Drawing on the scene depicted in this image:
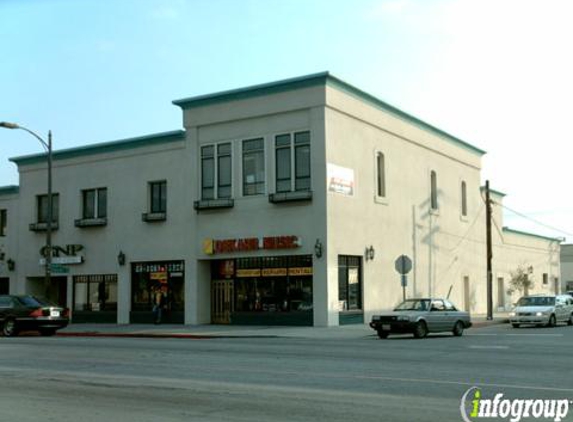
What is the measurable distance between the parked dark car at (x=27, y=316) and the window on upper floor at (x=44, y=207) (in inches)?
487

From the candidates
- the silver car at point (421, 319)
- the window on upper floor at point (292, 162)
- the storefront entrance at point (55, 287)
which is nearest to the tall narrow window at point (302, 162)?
the window on upper floor at point (292, 162)

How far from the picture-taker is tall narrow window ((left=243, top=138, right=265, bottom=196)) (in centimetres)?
3412

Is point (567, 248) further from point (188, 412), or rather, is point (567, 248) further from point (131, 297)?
point (188, 412)

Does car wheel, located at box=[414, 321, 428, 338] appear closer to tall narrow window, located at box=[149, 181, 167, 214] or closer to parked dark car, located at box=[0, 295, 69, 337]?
parked dark car, located at box=[0, 295, 69, 337]

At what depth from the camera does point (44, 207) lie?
1663 inches

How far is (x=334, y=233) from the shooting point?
1284 inches

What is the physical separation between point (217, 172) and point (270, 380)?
22673 millimetres

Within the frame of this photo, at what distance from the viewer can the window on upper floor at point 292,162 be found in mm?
33125

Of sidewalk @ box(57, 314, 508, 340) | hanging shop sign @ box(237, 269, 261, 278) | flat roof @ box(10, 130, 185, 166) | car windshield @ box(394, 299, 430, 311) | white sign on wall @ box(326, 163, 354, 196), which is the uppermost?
flat roof @ box(10, 130, 185, 166)

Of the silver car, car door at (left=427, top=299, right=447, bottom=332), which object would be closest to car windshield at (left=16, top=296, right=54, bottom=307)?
the silver car

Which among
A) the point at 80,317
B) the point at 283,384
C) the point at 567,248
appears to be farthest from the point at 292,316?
the point at 567,248

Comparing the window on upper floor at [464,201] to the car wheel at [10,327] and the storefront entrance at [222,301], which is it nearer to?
the storefront entrance at [222,301]

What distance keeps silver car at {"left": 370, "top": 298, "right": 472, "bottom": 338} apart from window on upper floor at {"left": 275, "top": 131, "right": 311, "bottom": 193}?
841 centimetres

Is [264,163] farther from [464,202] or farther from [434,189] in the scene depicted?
[464,202]
